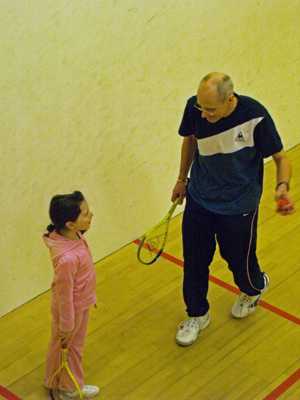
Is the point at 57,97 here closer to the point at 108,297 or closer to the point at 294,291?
the point at 108,297

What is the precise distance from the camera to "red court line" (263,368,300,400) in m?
3.67

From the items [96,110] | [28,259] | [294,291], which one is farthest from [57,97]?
[294,291]

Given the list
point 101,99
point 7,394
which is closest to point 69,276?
point 7,394

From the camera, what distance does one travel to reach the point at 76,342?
11.7ft

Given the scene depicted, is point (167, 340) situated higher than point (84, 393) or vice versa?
point (84, 393)

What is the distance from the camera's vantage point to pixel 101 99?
4.39m

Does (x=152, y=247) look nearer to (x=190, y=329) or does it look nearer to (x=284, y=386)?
(x=190, y=329)

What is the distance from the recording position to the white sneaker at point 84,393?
12.1 ft

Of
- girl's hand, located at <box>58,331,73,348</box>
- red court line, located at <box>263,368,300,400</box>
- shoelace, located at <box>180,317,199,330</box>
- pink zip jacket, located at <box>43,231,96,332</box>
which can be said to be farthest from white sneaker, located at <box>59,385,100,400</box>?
red court line, located at <box>263,368,300,400</box>

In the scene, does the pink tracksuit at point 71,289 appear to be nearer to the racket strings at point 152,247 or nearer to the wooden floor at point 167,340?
the wooden floor at point 167,340

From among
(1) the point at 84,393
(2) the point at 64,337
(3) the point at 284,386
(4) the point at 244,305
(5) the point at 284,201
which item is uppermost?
(5) the point at 284,201

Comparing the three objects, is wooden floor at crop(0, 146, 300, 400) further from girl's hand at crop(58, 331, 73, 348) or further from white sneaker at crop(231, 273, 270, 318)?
girl's hand at crop(58, 331, 73, 348)

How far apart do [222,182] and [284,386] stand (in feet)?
3.13

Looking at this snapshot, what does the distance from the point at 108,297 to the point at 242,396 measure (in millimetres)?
1036
